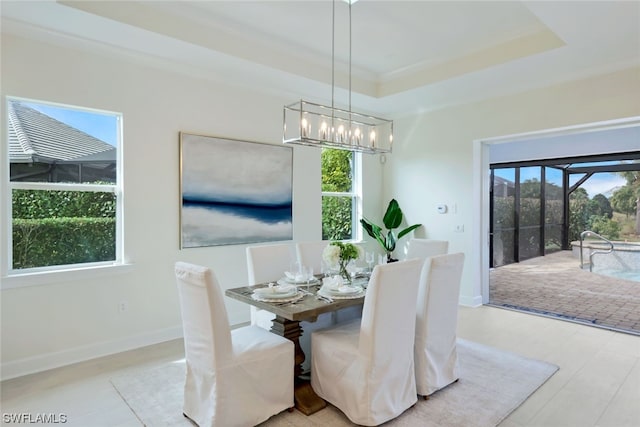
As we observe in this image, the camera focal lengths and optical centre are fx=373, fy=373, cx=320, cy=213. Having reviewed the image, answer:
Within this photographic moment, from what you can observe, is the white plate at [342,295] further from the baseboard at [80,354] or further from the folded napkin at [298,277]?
the baseboard at [80,354]

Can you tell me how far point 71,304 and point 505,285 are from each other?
604 centimetres

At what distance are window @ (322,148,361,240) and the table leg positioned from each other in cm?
285

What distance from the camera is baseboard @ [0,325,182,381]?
3037mm

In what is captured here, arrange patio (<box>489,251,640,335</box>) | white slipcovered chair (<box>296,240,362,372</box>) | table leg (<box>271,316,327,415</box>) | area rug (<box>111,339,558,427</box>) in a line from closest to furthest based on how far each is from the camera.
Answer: area rug (<box>111,339,558,427</box>), table leg (<box>271,316,327,415</box>), white slipcovered chair (<box>296,240,362,372</box>), patio (<box>489,251,640,335</box>)

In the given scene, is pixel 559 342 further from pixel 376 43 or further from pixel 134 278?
pixel 134 278

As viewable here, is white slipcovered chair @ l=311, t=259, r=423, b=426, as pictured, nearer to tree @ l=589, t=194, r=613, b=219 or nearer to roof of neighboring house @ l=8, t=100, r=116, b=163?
roof of neighboring house @ l=8, t=100, r=116, b=163

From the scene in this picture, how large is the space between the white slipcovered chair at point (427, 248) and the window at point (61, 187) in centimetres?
295

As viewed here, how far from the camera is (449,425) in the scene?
2.32 m

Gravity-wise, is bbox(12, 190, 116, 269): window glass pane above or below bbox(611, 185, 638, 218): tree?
below

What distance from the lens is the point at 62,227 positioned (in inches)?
132

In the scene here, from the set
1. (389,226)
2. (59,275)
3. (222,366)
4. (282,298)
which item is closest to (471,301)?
(389,226)

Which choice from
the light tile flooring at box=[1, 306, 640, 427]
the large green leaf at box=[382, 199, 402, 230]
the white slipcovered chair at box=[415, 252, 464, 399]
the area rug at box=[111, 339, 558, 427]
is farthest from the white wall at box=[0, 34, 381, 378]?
the white slipcovered chair at box=[415, 252, 464, 399]

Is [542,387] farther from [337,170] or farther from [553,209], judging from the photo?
[553,209]

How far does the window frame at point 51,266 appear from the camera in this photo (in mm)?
3039
